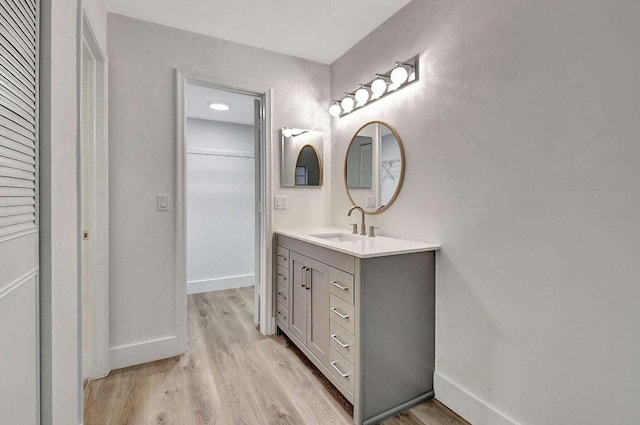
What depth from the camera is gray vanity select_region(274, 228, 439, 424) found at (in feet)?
5.15

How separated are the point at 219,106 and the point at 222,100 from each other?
0.17 m

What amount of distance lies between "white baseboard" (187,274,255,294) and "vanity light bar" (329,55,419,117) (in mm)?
2563

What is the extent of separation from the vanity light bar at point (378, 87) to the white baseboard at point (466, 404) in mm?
1794

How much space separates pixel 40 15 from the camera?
3.33 feet

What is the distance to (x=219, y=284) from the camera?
13.1 feet

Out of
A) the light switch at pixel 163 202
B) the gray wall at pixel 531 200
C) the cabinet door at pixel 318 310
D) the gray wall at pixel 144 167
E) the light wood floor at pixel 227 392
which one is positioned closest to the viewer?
the gray wall at pixel 531 200

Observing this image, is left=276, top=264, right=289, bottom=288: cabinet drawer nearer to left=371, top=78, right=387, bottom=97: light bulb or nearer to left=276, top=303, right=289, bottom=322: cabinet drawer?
left=276, top=303, right=289, bottom=322: cabinet drawer

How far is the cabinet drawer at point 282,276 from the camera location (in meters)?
2.42

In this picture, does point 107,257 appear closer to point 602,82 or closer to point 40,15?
point 40,15

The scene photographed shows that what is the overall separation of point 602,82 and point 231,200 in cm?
372

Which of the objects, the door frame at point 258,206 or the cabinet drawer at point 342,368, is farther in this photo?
the door frame at point 258,206

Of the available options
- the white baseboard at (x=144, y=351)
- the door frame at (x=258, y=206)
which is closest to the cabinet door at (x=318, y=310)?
the door frame at (x=258, y=206)

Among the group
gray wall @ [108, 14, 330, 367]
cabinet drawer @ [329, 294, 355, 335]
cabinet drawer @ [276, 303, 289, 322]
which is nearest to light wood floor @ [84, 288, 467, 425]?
cabinet drawer @ [276, 303, 289, 322]

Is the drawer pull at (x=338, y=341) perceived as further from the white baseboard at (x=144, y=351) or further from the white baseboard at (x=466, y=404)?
the white baseboard at (x=144, y=351)
